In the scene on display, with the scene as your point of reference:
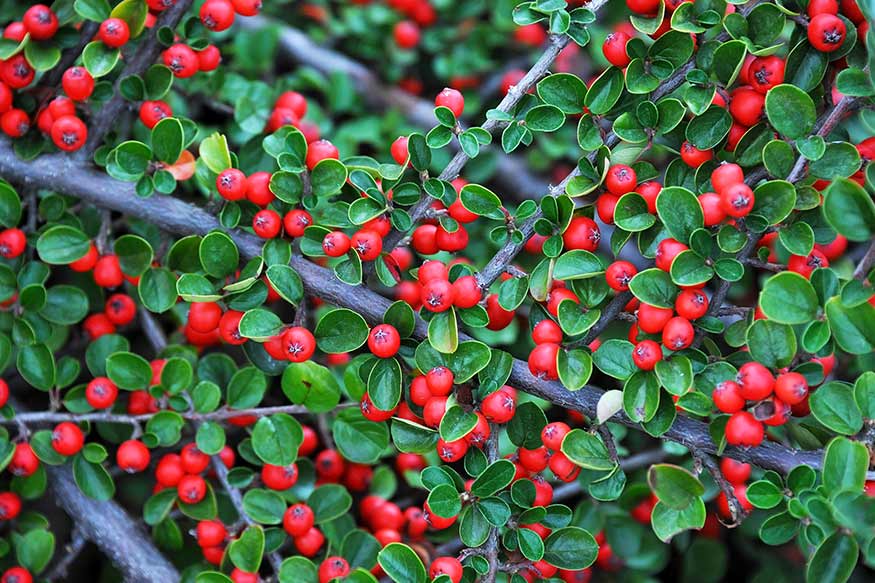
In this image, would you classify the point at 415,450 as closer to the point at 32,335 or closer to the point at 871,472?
the point at 871,472

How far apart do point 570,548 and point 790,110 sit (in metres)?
1.25

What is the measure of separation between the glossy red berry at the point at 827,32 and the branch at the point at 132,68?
1838 mm

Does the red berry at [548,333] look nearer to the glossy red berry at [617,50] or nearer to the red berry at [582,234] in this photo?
the red berry at [582,234]

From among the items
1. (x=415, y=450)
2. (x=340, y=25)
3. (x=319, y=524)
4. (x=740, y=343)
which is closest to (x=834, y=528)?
(x=740, y=343)

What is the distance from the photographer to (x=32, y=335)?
101 inches

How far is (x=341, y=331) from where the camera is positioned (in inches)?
90.0

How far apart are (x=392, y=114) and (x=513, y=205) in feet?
2.33

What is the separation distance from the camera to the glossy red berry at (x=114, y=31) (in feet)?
7.97

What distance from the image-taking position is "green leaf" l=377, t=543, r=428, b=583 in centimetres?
211

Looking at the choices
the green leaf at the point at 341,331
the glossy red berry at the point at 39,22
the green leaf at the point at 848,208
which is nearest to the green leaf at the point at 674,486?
the green leaf at the point at 848,208

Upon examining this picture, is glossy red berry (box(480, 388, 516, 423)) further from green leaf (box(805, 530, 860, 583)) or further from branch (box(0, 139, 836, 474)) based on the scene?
green leaf (box(805, 530, 860, 583))

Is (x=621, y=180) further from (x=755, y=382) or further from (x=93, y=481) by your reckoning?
(x=93, y=481)

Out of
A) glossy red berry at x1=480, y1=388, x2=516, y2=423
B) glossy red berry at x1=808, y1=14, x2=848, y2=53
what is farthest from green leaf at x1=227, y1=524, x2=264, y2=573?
glossy red berry at x1=808, y1=14, x2=848, y2=53

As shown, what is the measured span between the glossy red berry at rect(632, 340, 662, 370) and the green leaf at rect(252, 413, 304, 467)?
1.04 meters
